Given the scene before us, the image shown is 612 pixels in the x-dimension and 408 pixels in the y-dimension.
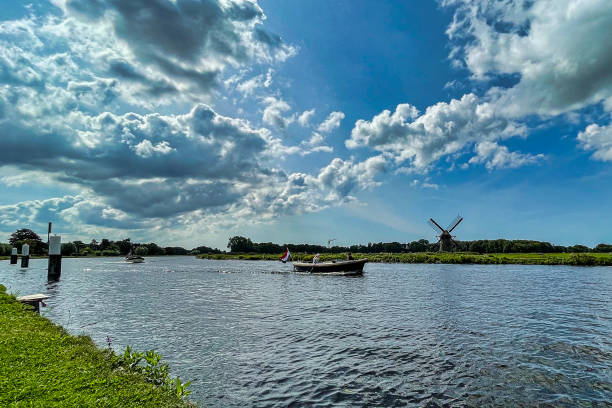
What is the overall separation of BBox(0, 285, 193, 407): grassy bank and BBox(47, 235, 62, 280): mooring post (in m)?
36.5

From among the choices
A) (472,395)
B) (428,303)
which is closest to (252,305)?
(428,303)

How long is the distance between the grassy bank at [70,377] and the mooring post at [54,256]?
3648 cm

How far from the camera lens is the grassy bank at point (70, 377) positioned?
672 centimetres

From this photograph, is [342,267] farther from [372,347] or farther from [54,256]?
[372,347]

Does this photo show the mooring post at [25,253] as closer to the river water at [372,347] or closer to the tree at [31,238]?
the river water at [372,347]

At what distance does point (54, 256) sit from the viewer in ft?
144

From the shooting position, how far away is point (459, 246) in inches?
5576

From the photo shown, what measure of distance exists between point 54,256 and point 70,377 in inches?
1810

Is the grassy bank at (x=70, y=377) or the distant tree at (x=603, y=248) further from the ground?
the distant tree at (x=603, y=248)

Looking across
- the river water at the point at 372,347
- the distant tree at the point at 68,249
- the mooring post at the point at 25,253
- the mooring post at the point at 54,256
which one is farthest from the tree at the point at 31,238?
the river water at the point at 372,347

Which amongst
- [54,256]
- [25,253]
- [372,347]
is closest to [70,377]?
[372,347]

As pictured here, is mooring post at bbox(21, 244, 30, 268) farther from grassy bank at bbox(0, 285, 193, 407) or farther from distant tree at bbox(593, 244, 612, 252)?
distant tree at bbox(593, 244, 612, 252)

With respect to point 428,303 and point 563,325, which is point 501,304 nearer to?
point 428,303

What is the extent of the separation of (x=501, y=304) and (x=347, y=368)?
20637 mm
